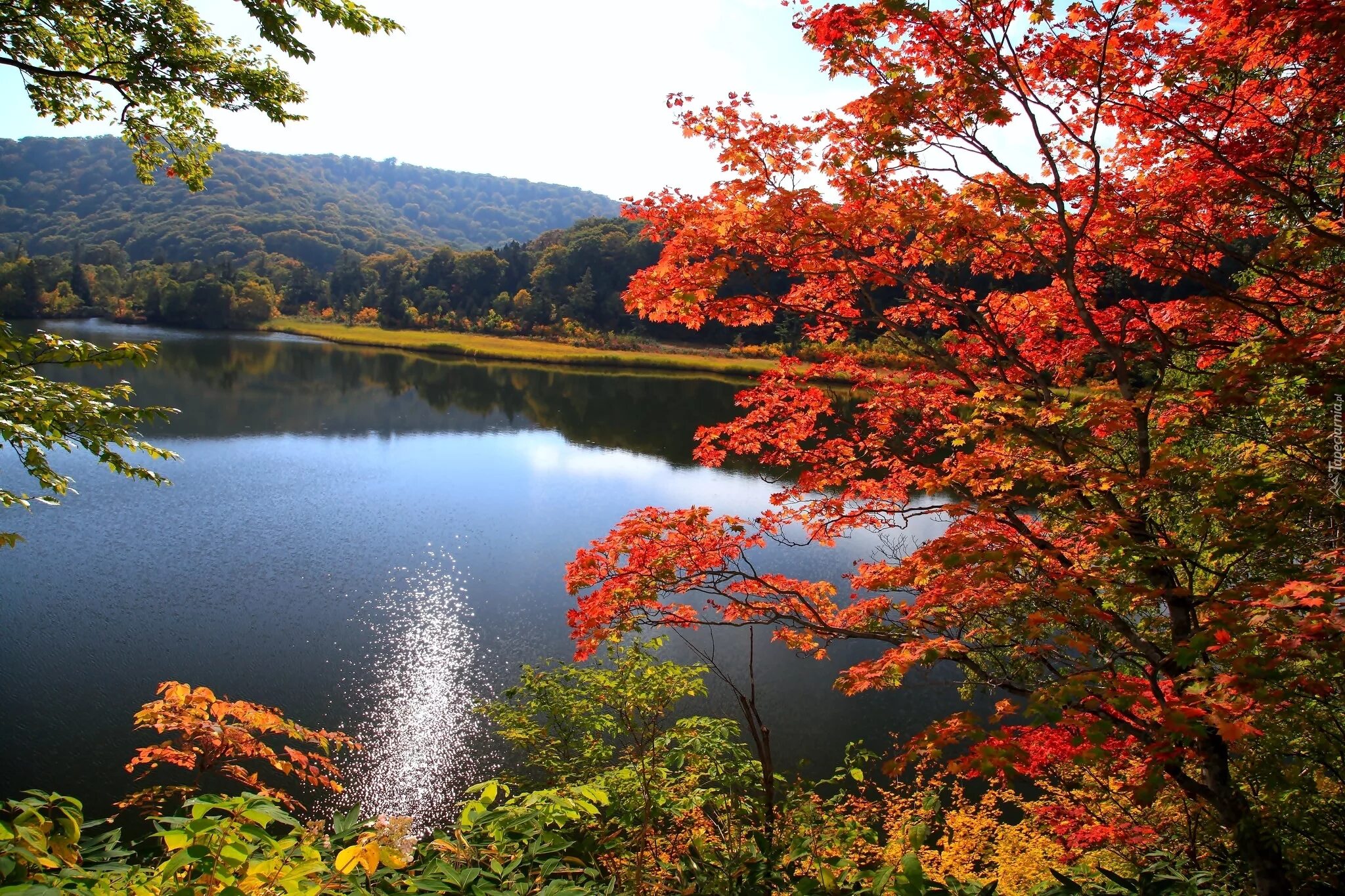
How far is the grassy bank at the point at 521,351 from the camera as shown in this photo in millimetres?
49250

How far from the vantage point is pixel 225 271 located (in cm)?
7200

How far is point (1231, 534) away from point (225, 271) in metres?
86.8

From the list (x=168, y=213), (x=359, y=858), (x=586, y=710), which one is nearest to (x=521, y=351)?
(x=586, y=710)

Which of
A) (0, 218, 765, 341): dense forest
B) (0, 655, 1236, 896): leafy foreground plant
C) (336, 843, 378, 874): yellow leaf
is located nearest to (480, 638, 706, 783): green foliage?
(0, 655, 1236, 896): leafy foreground plant

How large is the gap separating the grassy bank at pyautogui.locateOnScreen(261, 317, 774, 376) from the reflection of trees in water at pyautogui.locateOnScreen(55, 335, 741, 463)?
10.5ft

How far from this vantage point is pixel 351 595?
12273 mm

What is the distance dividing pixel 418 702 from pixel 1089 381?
881cm

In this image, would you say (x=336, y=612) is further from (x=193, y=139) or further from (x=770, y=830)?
(x=770, y=830)

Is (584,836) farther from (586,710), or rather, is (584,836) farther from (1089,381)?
(1089,381)

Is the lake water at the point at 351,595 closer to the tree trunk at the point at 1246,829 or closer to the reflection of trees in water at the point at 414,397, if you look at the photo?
the reflection of trees in water at the point at 414,397

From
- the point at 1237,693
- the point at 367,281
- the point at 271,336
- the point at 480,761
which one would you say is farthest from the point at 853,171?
the point at 367,281

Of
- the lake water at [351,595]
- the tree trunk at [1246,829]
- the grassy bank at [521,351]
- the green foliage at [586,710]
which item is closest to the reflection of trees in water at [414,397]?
the lake water at [351,595]

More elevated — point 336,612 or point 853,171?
point 853,171

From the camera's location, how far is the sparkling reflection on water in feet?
25.5
